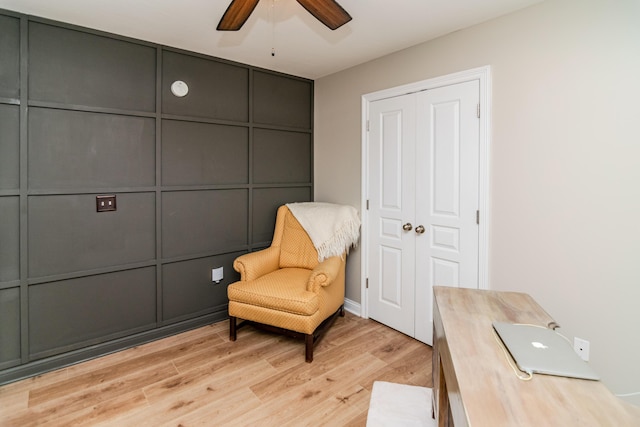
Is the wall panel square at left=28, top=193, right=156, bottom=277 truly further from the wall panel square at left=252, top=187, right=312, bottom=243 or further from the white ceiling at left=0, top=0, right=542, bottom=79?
the white ceiling at left=0, top=0, right=542, bottom=79

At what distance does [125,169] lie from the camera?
2.56 m

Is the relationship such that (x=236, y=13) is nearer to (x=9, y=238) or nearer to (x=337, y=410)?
(x=9, y=238)

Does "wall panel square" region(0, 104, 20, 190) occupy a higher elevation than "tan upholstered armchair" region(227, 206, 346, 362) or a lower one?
higher

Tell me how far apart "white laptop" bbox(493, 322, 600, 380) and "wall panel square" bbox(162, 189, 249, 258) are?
238 cm

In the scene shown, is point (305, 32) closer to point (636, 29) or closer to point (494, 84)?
point (494, 84)

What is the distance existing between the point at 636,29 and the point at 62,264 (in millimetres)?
3654

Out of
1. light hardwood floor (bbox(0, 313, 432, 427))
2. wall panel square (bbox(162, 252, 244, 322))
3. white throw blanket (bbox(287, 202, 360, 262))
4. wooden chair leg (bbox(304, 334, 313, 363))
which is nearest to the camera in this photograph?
light hardwood floor (bbox(0, 313, 432, 427))

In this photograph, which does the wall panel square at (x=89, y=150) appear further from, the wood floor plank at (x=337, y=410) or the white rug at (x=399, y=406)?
the white rug at (x=399, y=406)

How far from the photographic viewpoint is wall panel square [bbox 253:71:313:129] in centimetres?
325

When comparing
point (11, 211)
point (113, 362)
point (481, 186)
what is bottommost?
point (113, 362)

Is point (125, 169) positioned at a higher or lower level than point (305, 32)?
lower

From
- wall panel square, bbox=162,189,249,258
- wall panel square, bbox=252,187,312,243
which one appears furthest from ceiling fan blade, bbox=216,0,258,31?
wall panel square, bbox=252,187,312,243

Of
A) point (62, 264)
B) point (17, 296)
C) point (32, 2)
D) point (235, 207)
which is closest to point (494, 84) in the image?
point (235, 207)

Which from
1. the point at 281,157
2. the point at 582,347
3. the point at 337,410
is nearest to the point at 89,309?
the point at 337,410
